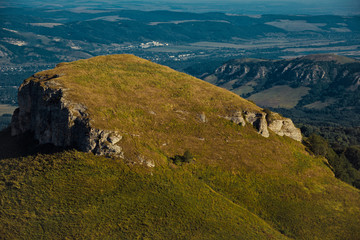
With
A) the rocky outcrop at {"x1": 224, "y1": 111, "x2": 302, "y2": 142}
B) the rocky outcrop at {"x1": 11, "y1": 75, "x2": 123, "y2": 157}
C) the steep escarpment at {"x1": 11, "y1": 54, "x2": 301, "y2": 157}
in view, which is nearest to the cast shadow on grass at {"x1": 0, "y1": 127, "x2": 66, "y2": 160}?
the rocky outcrop at {"x1": 11, "y1": 75, "x2": 123, "y2": 157}

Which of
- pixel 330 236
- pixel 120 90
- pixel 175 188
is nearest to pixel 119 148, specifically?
pixel 175 188

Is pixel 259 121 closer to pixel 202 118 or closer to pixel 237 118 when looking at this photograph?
pixel 237 118

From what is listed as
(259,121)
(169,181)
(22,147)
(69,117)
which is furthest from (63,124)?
(259,121)

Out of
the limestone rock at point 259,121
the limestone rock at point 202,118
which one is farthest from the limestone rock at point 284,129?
the limestone rock at point 202,118

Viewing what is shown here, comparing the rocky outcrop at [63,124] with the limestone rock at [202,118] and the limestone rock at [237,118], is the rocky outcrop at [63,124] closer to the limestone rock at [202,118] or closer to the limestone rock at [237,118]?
the limestone rock at [202,118]

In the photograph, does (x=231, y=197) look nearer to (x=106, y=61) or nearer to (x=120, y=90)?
(x=120, y=90)

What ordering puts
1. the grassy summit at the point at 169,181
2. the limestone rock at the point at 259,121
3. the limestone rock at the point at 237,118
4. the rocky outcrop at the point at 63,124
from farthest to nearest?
the limestone rock at the point at 259,121 → the limestone rock at the point at 237,118 → the rocky outcrop at the point at 63,124 → the grassy summit at the point at 169,181
